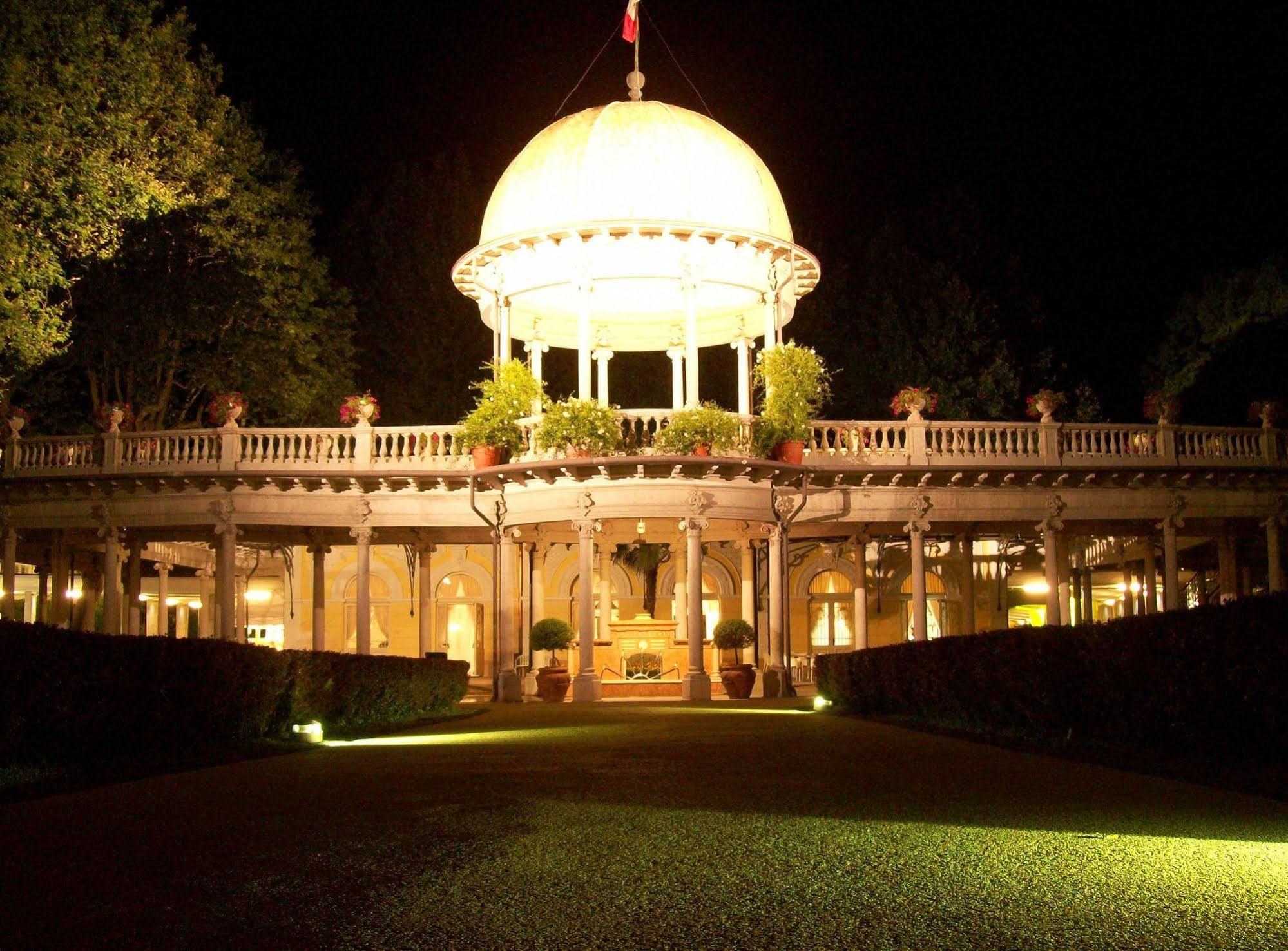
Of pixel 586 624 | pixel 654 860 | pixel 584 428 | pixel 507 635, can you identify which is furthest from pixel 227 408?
pixel 654 860

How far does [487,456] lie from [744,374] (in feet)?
21.5

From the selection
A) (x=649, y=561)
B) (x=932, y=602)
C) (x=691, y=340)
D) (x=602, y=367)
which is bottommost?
(x=932, y=602)

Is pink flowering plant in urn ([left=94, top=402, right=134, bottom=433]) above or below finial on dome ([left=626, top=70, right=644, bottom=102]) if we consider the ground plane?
below

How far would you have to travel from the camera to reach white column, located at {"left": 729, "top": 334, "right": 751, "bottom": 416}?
3228cm

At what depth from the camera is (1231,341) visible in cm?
3466

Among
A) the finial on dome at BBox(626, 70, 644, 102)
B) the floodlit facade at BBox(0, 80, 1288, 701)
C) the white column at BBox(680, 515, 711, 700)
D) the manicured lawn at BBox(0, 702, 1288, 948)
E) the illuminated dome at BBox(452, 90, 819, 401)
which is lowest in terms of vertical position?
the manicured lawn at BBox(0, 702, 1288, 948)

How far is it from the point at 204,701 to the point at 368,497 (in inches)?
715

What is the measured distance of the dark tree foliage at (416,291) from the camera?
156 feet

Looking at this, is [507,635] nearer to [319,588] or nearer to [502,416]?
[502,416]

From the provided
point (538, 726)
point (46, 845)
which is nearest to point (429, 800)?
point (46, 845)

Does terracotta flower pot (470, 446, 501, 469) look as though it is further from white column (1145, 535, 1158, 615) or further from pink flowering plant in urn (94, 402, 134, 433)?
white column (1145, 535, 1158, 615)

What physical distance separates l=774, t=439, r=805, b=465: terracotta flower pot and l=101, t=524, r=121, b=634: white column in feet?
49.4

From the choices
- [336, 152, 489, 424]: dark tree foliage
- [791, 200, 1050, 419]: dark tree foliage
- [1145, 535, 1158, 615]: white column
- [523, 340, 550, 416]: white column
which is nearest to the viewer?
[523, 340, 550, 416]: white column

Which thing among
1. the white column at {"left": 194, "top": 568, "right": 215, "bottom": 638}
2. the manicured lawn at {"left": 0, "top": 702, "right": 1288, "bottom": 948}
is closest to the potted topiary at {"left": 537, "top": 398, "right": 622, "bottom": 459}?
the white column at {"left": 194, "top": 568, "right": 215, "bottom": 638}
